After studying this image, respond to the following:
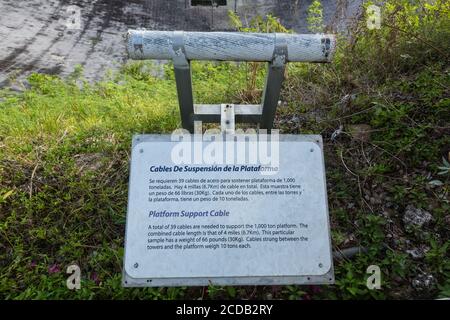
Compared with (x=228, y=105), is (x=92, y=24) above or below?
above

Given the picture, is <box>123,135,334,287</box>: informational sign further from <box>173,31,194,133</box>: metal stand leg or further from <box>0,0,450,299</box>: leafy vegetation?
<box>173,31,194,133</box>: metal stand leg

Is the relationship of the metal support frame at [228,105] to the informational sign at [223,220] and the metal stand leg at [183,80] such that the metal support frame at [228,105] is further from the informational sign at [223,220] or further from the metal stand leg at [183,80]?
the informational sign at [223,220]

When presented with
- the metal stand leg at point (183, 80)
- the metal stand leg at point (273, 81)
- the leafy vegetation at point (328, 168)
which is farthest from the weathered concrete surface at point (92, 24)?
the metal stand leg at point (183, 80)

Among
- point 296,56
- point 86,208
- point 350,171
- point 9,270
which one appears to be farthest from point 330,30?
point 9,270

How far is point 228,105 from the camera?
233cm

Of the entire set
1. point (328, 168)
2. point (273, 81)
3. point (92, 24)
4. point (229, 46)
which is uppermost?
point (92, 24)

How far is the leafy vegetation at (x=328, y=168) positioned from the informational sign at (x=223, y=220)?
192 millimetres

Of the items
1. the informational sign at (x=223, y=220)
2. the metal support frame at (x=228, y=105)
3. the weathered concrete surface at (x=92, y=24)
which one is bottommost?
the informational sign at (x=223, y=220)

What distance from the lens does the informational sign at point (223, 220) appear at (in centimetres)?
189

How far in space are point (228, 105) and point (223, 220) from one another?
778 mm

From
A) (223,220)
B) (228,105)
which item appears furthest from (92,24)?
(223,220)

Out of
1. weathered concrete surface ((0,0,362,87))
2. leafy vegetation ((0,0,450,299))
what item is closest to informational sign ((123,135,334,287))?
leafy vegetation ((0,0,450,299))

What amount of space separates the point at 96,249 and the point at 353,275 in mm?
1581

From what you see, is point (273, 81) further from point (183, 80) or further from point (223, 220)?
point (223, 220)
